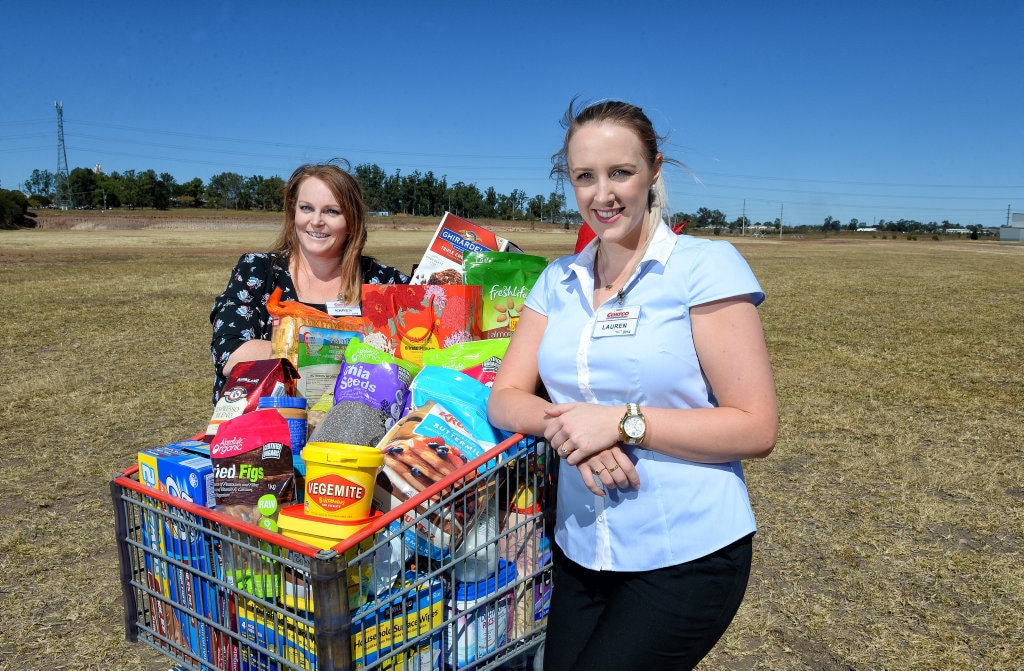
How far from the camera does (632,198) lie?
1.81 m

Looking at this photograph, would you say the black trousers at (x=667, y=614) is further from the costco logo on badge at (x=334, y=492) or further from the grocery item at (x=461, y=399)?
the costco logo on badge at (x=334, y=492)

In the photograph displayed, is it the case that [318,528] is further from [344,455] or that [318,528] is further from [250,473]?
[250,473]

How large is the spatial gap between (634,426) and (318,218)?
1.69 metres

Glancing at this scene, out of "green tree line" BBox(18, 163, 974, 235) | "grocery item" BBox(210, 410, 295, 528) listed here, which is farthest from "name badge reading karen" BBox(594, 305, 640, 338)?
"green tree line" BBox(18, 163, 974, 235)

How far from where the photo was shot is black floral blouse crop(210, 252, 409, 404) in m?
2.79

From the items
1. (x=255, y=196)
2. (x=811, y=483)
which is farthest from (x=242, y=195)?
(x=811, y=483)

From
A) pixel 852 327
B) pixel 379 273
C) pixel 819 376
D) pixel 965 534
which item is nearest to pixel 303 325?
pixel 379 273

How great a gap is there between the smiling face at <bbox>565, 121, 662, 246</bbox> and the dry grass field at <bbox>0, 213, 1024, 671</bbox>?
79.6 inches

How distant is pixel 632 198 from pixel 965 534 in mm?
3451

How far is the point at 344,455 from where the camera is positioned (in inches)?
64.3

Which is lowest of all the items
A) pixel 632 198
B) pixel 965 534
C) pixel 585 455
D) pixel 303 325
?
pixel 965 534

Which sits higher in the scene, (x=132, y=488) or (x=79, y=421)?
(x=132, y=488)

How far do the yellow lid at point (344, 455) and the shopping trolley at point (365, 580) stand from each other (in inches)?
4.9

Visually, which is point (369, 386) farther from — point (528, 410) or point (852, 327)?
point (852, 327)
